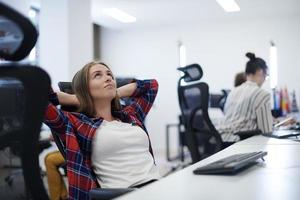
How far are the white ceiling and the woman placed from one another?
4.44 m

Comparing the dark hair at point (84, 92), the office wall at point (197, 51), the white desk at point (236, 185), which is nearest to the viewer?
the white desk at point (236, 185)

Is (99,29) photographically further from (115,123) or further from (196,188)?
(196,188)

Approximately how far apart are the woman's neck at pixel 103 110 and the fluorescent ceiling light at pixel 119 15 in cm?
500

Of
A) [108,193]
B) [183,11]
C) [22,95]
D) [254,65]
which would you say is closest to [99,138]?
[108,193]

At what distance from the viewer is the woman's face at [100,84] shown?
1868 millimetres

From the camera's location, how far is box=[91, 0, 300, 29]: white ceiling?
6.30 meters

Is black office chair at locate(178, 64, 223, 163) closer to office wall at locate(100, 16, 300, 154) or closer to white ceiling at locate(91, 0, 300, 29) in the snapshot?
white ceiling at locate(91, 0, 300, 29)

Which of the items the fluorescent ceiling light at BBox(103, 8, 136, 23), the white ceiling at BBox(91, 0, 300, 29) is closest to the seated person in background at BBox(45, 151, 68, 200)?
the white ceiling at BBox(91, 0, 300, 29)

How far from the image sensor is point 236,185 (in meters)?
1.13

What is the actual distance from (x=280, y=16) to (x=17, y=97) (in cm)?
737

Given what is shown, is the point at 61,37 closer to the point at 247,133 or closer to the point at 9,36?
the point at 247,133

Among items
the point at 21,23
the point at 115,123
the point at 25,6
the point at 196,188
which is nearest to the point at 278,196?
the point at 196,188

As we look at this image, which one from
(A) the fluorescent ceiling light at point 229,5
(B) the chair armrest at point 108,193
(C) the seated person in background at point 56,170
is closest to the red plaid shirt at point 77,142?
(B) the chair armrest at point 108,193

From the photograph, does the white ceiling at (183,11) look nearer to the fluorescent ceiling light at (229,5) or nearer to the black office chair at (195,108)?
the fluorescent ceiling light at (229,5)
